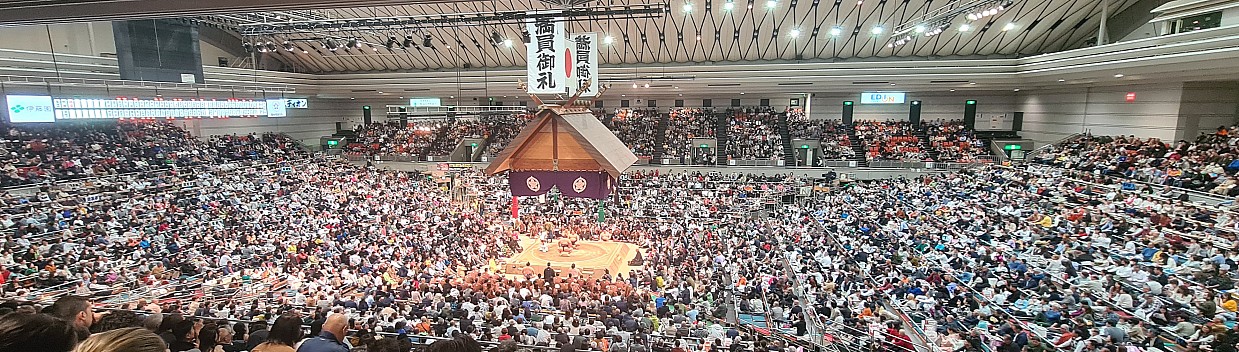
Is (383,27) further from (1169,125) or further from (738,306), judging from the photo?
(1169,125)

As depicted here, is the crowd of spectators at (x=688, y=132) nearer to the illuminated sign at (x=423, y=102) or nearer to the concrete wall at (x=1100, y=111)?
the illuminated sign at (x=423, y=102)

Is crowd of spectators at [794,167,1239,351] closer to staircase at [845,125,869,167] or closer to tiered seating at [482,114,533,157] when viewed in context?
staircase at [845,125,869,167]

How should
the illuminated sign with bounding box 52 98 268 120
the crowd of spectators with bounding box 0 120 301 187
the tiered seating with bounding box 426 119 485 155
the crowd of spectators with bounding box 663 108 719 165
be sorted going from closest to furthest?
the illuminated sign with bounding box 52 98 268 120 < the crowd of spectators with bounding box 0 120 301 187 < the crowd of spectators with bounding box 663 108 719 165 < the tiered seating with bounding box 426 119 485 155

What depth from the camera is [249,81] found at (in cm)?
2288

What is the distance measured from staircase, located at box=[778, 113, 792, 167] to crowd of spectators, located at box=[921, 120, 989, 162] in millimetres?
5268

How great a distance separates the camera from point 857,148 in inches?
968

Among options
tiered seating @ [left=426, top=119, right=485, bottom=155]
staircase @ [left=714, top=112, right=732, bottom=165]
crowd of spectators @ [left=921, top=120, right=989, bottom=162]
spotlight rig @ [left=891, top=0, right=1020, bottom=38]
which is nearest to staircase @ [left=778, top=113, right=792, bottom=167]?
staircase @ [left=714, top=112, right=732, bottom=165]

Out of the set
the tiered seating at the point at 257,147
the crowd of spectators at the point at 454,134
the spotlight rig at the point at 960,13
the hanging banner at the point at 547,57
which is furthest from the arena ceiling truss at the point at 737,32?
the hanging banner at the point at 547,57

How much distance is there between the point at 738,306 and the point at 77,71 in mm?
19691

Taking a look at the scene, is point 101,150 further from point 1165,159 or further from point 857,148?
point 1165,159

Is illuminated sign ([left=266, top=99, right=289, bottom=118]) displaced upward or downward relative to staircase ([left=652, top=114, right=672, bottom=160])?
upward

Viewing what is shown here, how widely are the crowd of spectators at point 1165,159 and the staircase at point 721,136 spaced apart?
1128 centimetres

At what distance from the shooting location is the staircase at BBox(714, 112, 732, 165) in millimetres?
24484

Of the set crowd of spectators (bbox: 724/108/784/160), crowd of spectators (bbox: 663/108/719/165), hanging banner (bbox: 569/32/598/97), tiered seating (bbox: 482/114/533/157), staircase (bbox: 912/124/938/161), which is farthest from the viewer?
tiered seating (bbox: 482/114/533/157)
